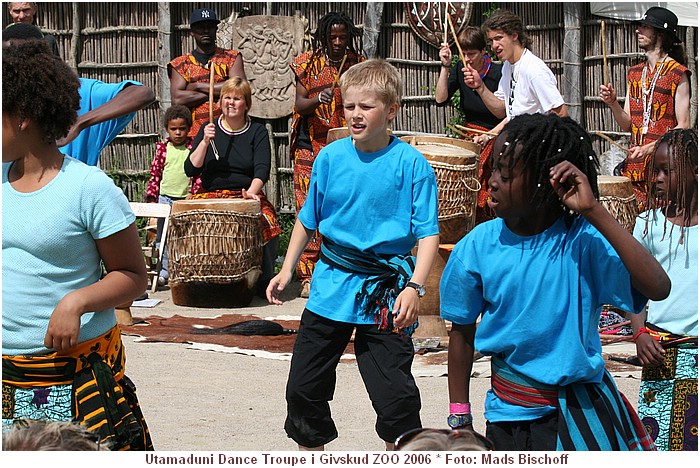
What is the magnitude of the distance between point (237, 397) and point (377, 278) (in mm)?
1748

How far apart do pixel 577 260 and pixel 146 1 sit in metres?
8.78

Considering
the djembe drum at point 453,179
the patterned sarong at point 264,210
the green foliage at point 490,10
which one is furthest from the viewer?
the green foliage at point 490,10

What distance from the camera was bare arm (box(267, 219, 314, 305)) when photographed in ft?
13.2

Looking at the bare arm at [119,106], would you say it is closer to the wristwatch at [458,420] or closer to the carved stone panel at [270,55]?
the wristwatch at [458,420]

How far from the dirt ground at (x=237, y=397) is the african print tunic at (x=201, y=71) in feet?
9.97

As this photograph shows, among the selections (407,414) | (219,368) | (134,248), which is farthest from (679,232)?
(219,368)

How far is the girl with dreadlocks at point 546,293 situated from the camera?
9.44 feet

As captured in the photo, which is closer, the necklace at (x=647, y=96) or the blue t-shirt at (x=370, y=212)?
the blue t-shirt at (x=370, y=212)

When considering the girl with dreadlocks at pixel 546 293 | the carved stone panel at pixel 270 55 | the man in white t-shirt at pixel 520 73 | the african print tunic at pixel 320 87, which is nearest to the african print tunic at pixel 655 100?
the man in white t-shirt at pixel 520 73

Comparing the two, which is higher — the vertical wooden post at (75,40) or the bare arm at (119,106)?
the vertical wooden post at (75,40)

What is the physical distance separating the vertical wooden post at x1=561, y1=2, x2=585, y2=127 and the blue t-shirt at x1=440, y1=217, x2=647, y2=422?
7.03 m

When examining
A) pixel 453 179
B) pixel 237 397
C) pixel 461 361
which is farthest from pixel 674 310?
pixel 453 179

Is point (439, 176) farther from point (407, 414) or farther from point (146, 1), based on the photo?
point (146, 1)

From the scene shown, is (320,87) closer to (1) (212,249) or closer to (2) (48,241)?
(1) (212,249)
